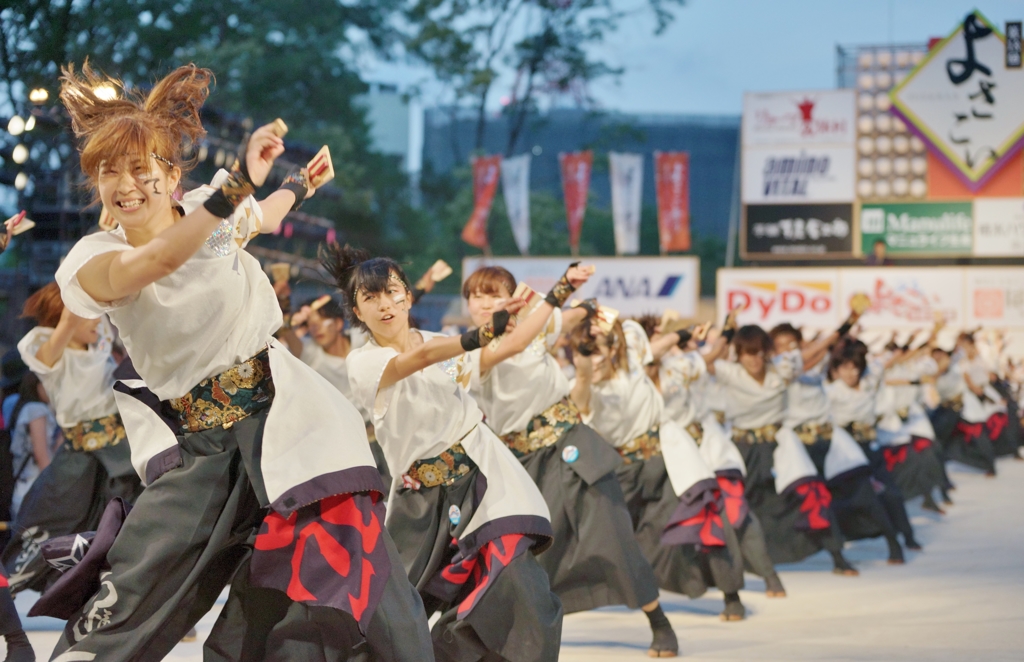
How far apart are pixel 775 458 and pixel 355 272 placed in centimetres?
480

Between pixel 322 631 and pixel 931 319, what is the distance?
756 inches

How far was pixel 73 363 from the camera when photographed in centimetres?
588

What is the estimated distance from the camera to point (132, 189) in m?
2.99

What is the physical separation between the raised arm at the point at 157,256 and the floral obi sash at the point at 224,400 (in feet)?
1.15

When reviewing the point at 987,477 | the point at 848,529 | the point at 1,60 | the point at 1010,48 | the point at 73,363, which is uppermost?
the point at 1010,48

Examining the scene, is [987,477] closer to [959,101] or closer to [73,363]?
[959,101]

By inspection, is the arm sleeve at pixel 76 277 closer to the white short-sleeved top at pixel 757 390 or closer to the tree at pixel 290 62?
the white short-sleeved top at pixel 757 390

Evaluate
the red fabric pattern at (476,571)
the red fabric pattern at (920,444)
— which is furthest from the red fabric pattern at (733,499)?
the red fabric pattern at (920,444)

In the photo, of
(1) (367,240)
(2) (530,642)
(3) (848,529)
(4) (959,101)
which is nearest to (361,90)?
(1) (367,240)

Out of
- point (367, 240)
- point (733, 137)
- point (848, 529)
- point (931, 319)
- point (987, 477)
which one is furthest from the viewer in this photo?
point (733, 137)

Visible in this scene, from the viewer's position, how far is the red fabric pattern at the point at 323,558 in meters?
3.11

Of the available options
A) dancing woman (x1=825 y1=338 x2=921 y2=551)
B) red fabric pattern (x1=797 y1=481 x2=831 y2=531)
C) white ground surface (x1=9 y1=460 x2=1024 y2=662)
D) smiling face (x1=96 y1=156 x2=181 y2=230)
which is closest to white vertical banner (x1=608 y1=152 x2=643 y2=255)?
dancing woman (x1=825 y1=338 x2=921 y2=551)

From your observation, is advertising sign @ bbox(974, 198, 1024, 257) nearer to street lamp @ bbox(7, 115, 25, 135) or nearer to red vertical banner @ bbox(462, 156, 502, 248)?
red vertical banner @ bbox(462, 156, 502, 248)

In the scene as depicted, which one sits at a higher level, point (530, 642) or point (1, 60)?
point (1, 60)
